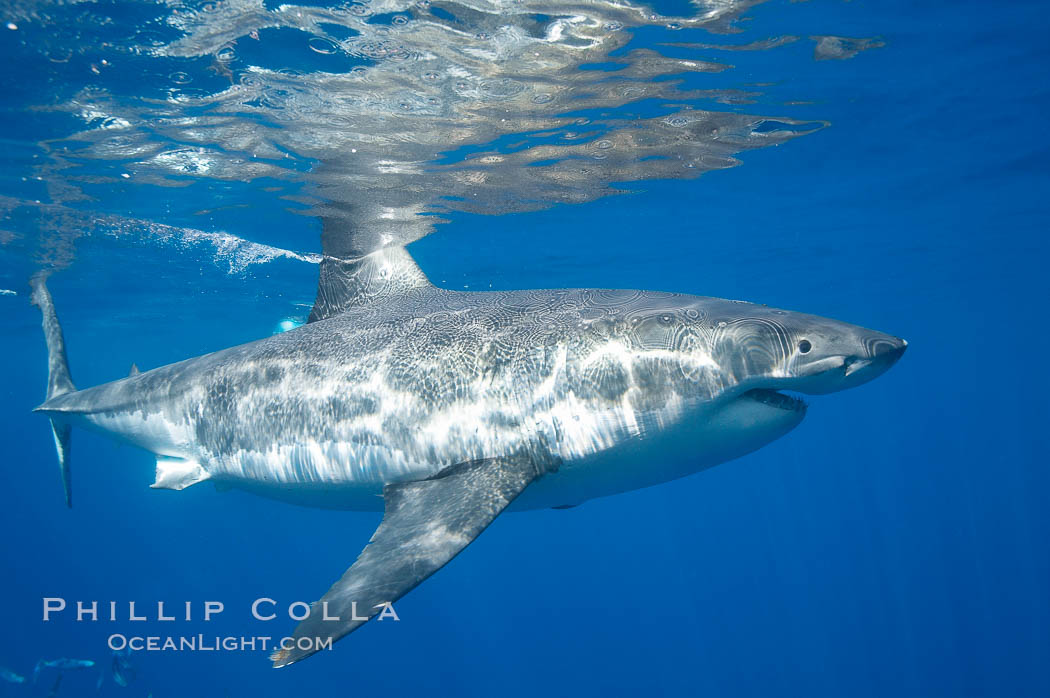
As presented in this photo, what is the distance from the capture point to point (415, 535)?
11.6 feet

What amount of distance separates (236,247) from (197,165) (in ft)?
20.4

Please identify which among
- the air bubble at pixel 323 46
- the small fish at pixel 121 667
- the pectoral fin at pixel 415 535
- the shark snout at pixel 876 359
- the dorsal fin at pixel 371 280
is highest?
the air bubble at pixel 323 46

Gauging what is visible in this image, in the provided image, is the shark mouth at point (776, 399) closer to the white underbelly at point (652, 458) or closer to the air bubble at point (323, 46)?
the white underbelly at point (652, 458)

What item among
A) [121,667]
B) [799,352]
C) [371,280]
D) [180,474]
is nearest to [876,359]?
[799,352]

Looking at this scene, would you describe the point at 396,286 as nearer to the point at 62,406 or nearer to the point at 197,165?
the point at 62,406

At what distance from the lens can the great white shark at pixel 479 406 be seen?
3555 millimetres

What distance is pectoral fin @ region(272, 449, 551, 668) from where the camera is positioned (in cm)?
A: 295

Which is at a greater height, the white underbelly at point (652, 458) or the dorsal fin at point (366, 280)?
the dorsal fin at point (366, 280)

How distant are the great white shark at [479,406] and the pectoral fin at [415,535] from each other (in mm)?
12

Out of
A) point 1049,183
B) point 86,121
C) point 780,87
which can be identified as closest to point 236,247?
point 86,121

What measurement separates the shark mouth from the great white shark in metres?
0.01

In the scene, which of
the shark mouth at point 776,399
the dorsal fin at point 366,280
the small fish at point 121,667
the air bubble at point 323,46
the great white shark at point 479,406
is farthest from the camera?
the small fish at point 121,667

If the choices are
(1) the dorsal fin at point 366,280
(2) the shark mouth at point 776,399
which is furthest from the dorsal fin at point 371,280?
(2) the shark mouth at point 776,399

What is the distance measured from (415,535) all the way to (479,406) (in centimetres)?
116
